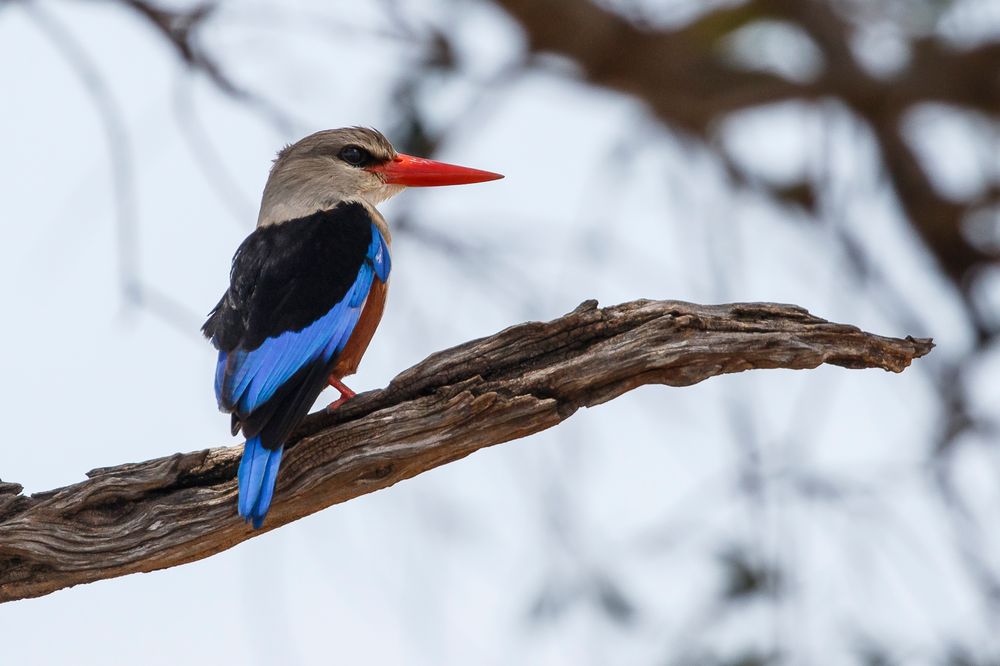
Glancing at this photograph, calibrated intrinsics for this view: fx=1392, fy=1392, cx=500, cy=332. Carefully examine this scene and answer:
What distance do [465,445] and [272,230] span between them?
1546 millimetres

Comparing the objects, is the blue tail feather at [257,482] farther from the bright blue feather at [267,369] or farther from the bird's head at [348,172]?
the bird's head at [348,172]

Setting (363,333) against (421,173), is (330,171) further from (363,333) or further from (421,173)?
(363,333)

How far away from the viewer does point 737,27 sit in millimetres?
6266

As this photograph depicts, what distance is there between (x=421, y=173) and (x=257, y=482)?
6.74ft

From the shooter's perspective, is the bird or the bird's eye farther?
the bird's eye

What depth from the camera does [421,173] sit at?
5316mm

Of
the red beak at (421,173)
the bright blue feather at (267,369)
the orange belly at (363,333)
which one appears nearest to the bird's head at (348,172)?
the red beak at (421,173)

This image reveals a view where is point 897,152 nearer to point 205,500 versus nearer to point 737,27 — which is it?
point 737,27

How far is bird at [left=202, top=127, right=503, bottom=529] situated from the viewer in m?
3.79

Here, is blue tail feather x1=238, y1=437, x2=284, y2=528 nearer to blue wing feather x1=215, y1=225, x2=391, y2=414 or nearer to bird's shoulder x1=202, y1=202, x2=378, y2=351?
blue wing feather x1=215, y1=225, x2=391, y2=414

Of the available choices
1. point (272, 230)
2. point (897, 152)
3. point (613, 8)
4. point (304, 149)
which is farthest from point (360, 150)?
point (897, 152)

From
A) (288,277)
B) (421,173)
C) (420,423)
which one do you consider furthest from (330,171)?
(420,423)

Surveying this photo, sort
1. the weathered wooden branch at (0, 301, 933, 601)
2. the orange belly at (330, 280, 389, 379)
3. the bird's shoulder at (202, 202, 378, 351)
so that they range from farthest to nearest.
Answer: the orange belly at (330, 280, 389, 379), the bird's shoulder at (202, 202, 378, 351), the weathered wooden branch at (0, 301, 933, 601)

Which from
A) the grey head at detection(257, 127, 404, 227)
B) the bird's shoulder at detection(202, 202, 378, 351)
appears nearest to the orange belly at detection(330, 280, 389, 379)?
the bird's shoulder at detection(202, 202, 378, 351)
